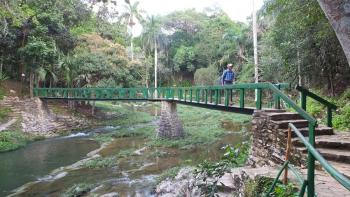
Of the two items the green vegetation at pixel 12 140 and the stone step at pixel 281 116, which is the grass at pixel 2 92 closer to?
the green vegetation at pixel 12 140

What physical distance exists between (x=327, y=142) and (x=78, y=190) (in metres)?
6.98

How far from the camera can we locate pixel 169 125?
19.1 meters

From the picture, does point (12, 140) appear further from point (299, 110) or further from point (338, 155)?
point (299, 110)

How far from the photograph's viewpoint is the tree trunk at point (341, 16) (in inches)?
136

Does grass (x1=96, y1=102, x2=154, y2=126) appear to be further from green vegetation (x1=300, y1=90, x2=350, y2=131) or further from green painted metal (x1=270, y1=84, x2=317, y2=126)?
green painted metal (x1=270, y1=84, x2=317, y2=126)

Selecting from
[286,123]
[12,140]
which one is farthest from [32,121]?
[286,123]

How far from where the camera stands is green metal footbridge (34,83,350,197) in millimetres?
3357

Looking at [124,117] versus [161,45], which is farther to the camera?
[161,45]

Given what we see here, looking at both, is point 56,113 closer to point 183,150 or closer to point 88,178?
point 183,150

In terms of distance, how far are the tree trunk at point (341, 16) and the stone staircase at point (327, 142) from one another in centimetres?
189

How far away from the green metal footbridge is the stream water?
2.35 meters

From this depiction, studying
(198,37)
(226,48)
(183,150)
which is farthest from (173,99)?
(198,37)

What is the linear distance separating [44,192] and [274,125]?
723 cm

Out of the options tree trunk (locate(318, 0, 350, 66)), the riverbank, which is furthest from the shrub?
tree trunk (locate(318, 0, 350, 66))
